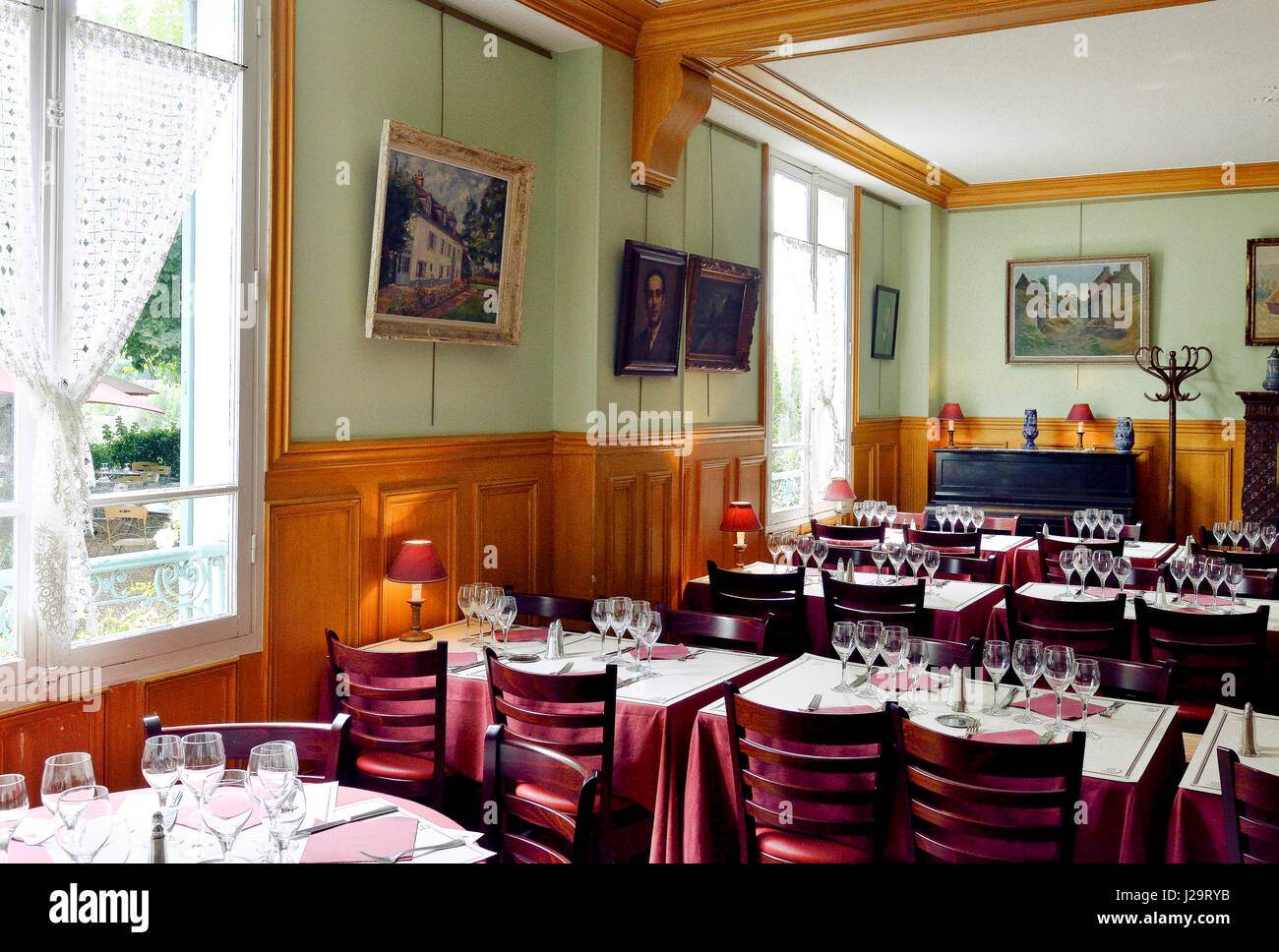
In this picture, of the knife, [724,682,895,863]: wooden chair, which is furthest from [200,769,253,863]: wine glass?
[724,682,895,863]: wooden chair

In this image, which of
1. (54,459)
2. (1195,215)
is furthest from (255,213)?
(1195,215)

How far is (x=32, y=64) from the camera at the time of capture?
141 inches

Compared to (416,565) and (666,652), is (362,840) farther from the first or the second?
(416,565)

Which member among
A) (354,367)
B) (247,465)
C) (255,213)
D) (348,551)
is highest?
(255,213)

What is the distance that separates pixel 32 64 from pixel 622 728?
2997 mm

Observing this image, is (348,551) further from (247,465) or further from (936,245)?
(936,245)

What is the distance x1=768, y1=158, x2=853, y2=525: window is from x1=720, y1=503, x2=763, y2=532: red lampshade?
4.46ft

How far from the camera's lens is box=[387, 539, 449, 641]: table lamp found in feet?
16.0

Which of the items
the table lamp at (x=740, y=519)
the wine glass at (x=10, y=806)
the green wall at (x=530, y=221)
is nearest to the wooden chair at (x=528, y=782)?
the wine glass at (x=10, y=806)

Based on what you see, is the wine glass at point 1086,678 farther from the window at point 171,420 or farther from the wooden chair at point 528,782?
the window at point 171,420

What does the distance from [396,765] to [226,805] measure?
178cm

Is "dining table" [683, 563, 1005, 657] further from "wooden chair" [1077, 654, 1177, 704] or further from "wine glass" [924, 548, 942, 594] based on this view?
"wooden chair" [1077, 654, 1177, 704]

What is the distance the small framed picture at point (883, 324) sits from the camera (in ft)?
35.0

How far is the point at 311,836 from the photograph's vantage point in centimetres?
240
